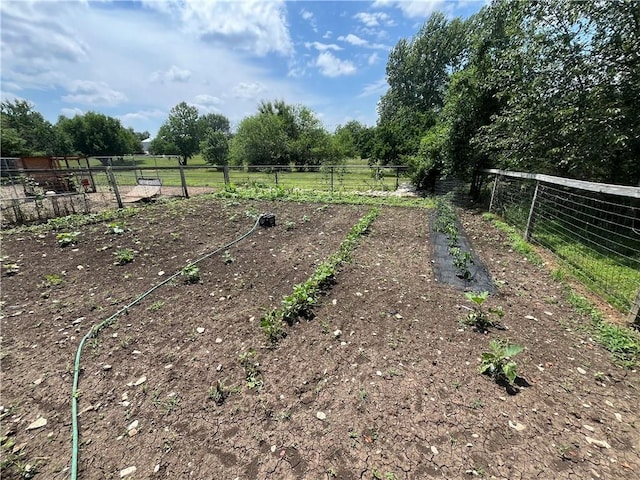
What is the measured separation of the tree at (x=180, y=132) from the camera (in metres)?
47.8

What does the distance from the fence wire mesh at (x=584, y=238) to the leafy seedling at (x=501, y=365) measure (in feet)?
4.85

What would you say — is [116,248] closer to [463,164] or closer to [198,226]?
[198,226]

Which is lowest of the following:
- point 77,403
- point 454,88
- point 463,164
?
point 77,403

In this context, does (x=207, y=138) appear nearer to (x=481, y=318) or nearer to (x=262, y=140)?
(x=262, y=140)

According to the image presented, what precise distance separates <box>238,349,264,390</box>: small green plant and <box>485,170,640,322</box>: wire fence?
3412mm

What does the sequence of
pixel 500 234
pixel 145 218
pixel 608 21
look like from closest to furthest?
pixel 608 21 → pixel 500 234 → pixel 145 218

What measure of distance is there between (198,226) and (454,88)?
8621 mm

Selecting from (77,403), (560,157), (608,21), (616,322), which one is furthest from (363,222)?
(608,21)

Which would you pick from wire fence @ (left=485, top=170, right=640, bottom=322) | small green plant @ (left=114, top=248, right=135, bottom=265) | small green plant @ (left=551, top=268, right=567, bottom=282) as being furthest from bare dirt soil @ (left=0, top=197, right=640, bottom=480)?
wire fence @ (left=485, top=170, right=640, bottom=322)

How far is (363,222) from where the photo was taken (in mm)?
6367

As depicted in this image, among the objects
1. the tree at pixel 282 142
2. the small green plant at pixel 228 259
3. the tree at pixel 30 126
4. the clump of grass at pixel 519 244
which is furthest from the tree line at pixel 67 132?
the clump of grass at pixel 519 244

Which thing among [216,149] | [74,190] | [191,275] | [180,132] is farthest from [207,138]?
[191,275]

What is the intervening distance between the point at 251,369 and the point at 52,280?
11.4 feet

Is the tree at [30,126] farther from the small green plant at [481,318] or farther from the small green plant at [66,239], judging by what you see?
the small green plant at [481,318]
